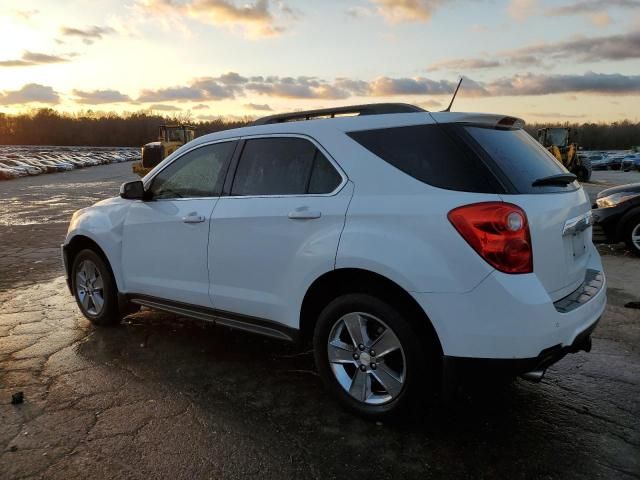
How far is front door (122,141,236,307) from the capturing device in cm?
404

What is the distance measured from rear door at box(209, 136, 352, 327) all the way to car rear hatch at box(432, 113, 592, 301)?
810 mm

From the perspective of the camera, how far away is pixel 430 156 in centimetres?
303

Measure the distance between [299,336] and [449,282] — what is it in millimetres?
1151

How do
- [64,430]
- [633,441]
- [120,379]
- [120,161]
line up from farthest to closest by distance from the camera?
[120,161]
[120,379]
[64,430]
[633,441]

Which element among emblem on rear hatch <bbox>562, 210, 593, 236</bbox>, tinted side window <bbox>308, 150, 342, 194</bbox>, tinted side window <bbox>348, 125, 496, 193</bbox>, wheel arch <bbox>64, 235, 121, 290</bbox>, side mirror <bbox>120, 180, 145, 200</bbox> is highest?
tinted side window <bbox>348, 125, 496, 193</bbox>

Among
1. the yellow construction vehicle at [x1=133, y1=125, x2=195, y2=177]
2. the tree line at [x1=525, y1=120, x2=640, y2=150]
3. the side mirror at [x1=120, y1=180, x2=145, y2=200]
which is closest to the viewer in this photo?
the side mirror at [x1=120, y1=180, x2=145, y2=200]

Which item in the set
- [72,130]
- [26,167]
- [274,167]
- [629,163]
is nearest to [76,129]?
[72,130]

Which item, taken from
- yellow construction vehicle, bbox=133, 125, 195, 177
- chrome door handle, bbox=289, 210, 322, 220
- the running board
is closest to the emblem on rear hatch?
chrome door handle, bbox=289, 210, 322, 220

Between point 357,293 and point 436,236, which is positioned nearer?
point 436,236

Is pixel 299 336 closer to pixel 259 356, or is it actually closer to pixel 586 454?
pixel 259 356

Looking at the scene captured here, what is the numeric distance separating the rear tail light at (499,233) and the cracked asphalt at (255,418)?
104cm

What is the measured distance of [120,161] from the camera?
6619 cm

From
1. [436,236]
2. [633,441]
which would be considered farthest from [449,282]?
[633,441]

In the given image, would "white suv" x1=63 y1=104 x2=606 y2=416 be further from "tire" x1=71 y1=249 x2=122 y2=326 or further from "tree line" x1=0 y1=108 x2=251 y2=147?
"tree line" x1=0 y1=108 x2=251 y2=147
